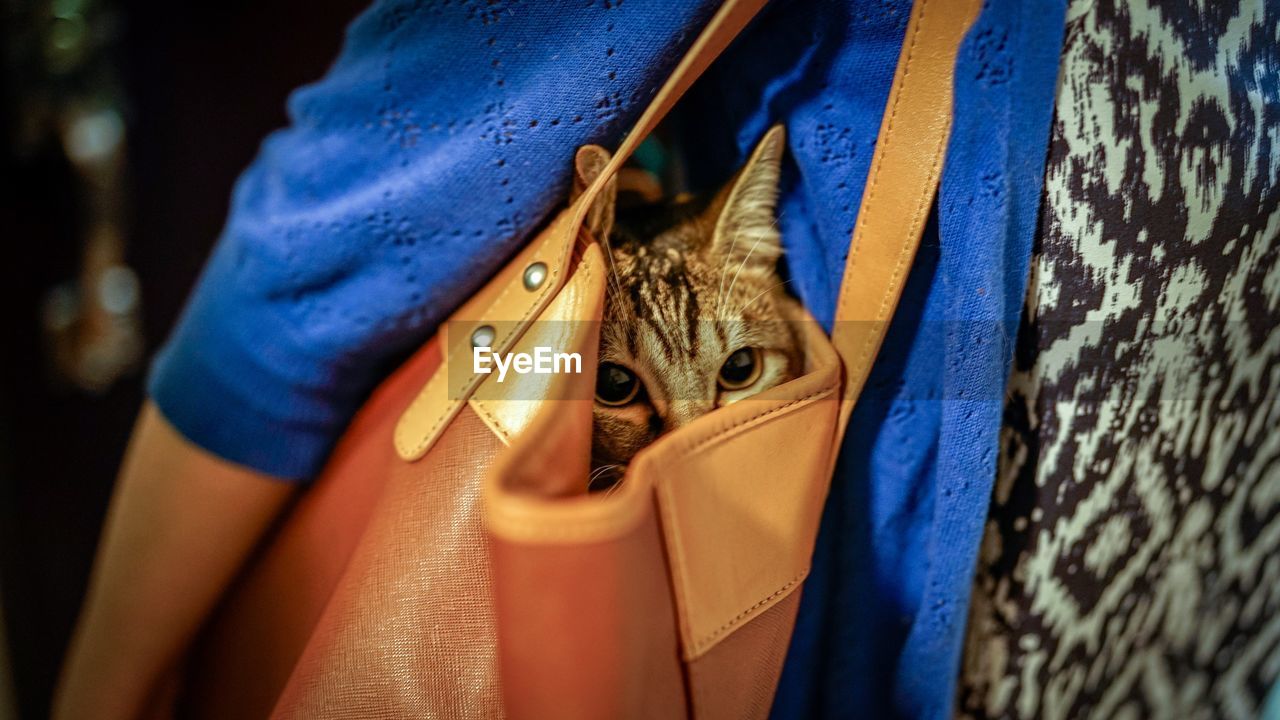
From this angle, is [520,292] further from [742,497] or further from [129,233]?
[129,233]

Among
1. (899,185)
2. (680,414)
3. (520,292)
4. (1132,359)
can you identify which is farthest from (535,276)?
(1132,359)

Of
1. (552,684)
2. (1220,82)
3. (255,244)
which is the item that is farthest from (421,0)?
(1220,82)

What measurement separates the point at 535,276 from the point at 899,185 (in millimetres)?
239

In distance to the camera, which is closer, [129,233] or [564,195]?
[564,195]

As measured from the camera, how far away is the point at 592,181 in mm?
375

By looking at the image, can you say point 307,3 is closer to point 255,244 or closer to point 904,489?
point 255,244

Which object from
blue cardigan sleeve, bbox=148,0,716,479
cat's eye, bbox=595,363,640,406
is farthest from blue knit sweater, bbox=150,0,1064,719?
cat's eye, bbox=595,363,640,406

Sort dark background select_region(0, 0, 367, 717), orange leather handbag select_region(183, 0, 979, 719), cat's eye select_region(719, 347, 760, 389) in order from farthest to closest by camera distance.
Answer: dark background select_region(0, 0, 367, 717)
cat's eye select_region(719, 347, 760, 389)
orange leather handbag select_region(183, 0, 979, 719)

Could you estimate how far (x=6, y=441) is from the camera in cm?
56

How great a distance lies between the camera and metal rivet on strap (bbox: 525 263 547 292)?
0.36 meters

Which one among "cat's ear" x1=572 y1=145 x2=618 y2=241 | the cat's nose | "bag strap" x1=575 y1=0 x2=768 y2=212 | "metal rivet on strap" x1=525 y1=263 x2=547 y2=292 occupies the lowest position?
the cat's nose

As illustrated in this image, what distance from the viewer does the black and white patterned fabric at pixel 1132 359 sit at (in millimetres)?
384

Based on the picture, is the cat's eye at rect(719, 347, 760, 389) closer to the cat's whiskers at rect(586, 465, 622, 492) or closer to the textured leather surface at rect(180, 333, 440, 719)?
the cat's whiskers at rect(586, 465, 622, 492)

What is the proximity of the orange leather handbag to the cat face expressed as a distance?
0.11 feet
